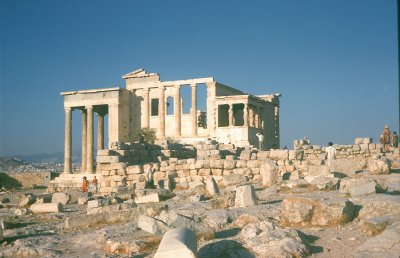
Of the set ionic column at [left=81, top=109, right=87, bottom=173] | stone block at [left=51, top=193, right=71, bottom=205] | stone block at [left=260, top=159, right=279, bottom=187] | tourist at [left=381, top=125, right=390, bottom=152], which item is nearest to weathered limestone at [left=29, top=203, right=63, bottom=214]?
stone block at [left=51, top=193, right=71, bottom=205]

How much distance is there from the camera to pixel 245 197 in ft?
35.8

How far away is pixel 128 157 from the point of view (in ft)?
72.8

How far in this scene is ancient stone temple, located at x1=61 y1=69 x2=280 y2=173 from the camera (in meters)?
38.9

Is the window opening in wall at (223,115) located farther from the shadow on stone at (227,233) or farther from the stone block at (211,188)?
the shadow on stone at (227,233)

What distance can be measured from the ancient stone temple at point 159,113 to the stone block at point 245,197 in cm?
2647

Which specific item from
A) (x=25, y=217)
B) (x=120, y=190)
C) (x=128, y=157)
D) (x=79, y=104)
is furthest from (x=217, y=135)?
(x=25, y=217)

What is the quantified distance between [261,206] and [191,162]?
9182 mm

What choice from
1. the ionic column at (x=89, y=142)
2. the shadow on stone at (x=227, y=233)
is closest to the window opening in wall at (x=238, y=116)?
the ionic column at (x=89, y=142)

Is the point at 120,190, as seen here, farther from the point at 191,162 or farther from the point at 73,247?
the point at 73,247

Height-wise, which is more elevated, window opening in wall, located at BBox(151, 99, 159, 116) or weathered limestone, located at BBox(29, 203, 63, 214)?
window opening in wall, located at BBox(151, 99, 159, 116)

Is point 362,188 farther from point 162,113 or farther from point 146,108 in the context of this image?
point 146,108

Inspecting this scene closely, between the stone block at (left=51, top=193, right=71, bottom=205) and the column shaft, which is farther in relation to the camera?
the column shaft

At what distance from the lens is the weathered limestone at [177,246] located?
17.1 feet

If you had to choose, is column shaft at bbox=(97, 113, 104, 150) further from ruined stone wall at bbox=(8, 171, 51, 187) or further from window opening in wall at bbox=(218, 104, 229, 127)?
window opening in wall at bbox=(218, 104, 229, 127)
